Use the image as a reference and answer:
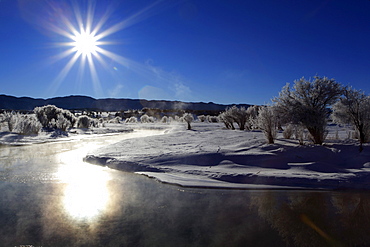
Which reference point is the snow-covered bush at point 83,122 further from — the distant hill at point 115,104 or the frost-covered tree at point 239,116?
the distant hill at point 115,104

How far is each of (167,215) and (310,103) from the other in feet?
27.3

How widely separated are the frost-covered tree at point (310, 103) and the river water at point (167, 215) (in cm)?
426

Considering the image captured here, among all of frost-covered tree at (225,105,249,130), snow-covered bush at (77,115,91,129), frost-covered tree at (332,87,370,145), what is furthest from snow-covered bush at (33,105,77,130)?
frost-covered tree at (332,87,370,145)

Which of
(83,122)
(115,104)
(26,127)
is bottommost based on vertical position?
(26,127)

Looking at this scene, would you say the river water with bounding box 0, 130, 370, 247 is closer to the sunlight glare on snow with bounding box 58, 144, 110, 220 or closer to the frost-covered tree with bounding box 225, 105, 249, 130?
the sunlight glare on snow with bounding box 58, 144, 110, 220

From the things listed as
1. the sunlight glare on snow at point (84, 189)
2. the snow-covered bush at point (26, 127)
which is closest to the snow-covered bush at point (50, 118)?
the snow-covered bush at point (26, 127)

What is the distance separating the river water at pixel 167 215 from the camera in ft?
12.4

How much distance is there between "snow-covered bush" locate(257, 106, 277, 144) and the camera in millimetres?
10406

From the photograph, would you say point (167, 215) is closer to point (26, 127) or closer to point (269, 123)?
point (269, 123)

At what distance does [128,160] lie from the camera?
8.91 m

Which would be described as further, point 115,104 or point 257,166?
point 115,104

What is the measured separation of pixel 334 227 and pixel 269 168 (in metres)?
3.44

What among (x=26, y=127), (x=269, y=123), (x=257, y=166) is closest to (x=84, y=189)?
(x=257, y=166)

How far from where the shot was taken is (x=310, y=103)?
10.2 metres
